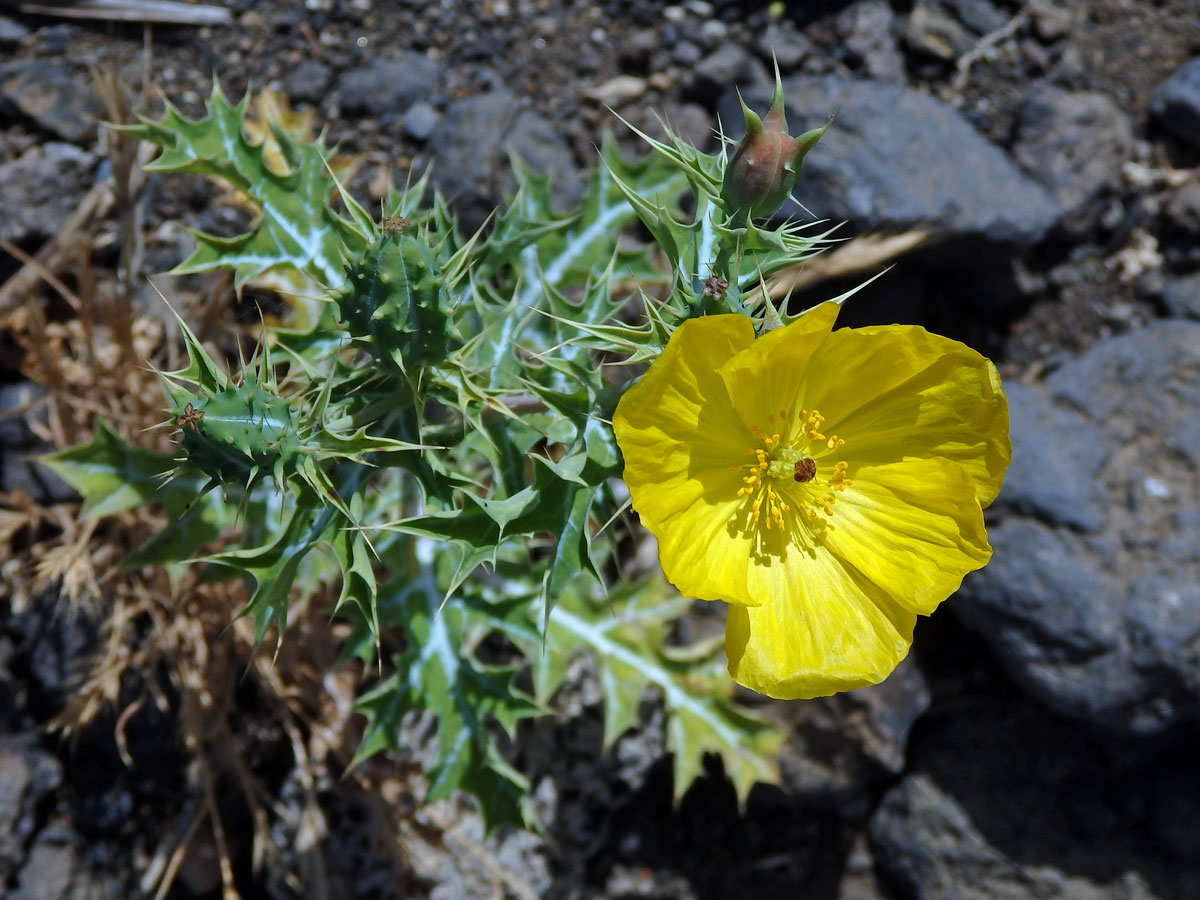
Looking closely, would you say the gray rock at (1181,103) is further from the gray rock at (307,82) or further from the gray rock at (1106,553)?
the gray rock at (307,82)

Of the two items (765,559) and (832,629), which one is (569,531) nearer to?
(765,559)

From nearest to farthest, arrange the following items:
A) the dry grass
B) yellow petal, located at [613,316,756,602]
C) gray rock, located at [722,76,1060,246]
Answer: yellow petal, located at [613,316,756,602] → the dry grass → gray rock, located at [722,76,1060,246]

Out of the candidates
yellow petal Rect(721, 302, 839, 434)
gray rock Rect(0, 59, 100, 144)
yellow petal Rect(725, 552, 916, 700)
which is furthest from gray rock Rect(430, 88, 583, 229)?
yellow petal Rect(725, 552, 916, 700)

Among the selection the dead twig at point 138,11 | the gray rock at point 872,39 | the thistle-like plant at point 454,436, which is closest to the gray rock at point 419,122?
the thistle-like plant at point 454,436

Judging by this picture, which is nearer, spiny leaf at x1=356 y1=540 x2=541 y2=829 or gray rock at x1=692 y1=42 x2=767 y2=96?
spiny leaf at x1=356 y1=540 x2=541 y2=829

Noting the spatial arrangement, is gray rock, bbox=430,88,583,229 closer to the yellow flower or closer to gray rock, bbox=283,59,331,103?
gray rock, bbox=283,59,331,103

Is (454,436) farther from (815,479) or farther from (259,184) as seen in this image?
→ (259,184)
